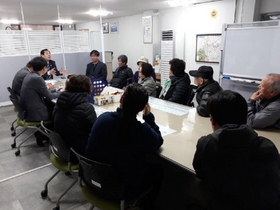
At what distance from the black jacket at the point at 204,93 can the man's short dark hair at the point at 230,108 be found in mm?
1153

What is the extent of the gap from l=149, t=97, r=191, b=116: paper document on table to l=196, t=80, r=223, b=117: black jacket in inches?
7.1

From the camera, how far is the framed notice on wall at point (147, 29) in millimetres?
6562

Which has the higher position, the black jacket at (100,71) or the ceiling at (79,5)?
the ceiling at (79,5)

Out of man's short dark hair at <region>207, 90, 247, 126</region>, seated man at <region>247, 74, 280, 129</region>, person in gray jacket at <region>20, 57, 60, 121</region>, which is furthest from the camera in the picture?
person in gray jacket at <region>20, 57, 60, 121</region>

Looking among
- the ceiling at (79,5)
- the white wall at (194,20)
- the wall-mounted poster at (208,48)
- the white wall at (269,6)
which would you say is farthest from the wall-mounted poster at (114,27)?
the white wall at (269,6)

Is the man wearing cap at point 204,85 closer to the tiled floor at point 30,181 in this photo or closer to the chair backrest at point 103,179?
the chair backrest at point 103,179

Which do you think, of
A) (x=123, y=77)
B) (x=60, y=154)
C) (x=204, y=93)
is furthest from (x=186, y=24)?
(x=60, y=154)

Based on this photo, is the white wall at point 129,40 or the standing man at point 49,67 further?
the white wall at point 129,40

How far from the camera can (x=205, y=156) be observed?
3.58ft

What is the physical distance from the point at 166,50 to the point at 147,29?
1101 millimetres

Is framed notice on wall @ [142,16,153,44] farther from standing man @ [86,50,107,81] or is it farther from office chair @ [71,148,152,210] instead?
office chair @ [71,148,152,210]

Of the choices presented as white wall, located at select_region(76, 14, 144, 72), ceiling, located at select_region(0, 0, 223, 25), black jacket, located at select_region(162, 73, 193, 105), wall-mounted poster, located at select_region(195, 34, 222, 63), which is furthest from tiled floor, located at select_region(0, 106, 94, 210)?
white wall, located at select_region(76, 14, 144, 72)

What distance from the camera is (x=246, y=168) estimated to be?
3.25 ft

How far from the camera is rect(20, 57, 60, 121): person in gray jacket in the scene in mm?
2965
